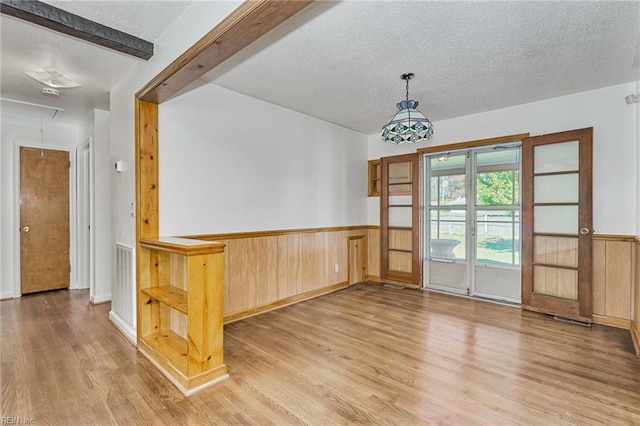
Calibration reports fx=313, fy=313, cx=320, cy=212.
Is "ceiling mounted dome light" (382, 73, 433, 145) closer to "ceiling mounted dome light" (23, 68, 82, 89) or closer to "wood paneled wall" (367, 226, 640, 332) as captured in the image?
"wood paneled wall" (367, 226, 640, 332)

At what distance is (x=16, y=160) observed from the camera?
4438 mm

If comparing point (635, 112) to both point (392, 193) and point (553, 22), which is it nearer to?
point (553, 22)

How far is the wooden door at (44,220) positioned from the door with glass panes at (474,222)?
5.71m

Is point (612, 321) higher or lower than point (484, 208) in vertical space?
lower

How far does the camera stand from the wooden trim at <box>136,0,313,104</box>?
5.05 feet

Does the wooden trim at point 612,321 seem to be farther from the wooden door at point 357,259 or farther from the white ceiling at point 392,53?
the wooden door at point 357,259

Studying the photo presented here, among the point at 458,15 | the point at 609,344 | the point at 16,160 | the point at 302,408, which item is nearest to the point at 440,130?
the point at 458,15

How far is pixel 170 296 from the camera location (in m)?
2.61

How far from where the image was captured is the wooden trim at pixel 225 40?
1.54m

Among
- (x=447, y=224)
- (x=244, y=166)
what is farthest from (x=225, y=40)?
(x=447, y=224)

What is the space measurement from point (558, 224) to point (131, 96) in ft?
16.2

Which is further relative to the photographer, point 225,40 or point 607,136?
point 607,136

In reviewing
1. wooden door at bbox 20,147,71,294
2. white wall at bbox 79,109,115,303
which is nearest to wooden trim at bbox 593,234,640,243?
white wall at bbox 79,109,115,303

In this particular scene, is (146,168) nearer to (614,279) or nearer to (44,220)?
(44,220)
